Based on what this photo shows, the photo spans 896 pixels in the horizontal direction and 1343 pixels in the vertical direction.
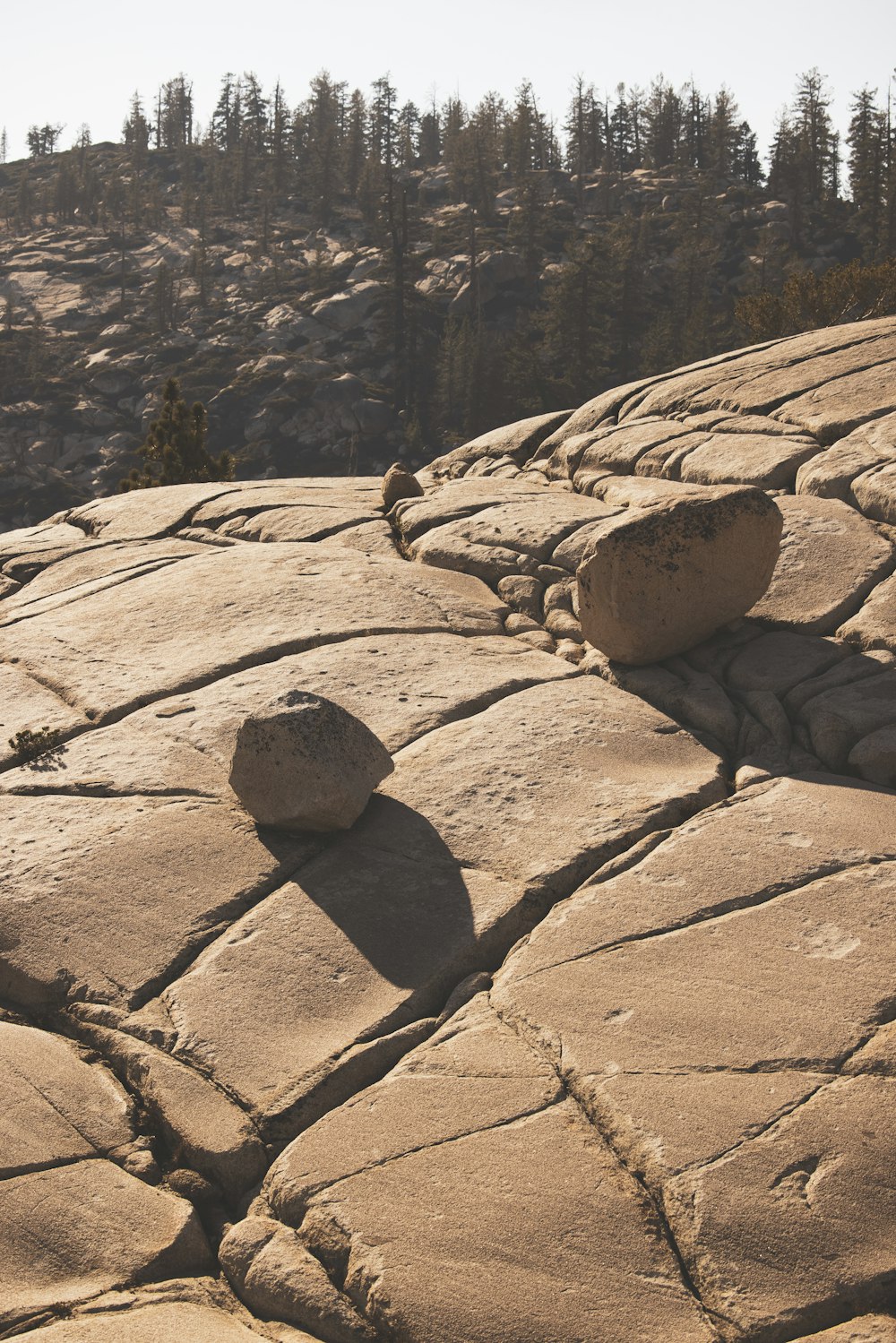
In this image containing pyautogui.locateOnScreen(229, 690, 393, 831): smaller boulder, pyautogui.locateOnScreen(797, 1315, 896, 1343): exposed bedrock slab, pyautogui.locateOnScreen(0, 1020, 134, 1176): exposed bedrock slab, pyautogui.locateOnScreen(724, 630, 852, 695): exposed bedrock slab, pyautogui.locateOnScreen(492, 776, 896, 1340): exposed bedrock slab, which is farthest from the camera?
pyautogui.locateOnScreen(724, 630, 852, 695): exposed bedrock slab

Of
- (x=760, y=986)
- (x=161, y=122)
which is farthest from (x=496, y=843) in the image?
(x=161, y=122)

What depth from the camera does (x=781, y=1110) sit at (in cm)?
529

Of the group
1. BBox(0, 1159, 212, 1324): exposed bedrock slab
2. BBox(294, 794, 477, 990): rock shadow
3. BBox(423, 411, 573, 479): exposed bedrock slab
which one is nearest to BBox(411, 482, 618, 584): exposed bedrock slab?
BBox(423, 411, 573, 479): exposed bedrock slab

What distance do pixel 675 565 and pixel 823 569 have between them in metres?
1.72

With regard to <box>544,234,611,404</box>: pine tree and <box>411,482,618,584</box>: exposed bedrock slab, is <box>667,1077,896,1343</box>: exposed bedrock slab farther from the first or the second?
<box>544,234,611,404</box>: pine tree

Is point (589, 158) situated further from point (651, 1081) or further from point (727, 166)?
point (651, 1081)

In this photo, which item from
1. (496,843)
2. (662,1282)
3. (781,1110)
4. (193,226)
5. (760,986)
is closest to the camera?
(662,1282)

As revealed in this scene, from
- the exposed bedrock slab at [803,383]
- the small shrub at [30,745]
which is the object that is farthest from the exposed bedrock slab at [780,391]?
the small shrub at [30,745]

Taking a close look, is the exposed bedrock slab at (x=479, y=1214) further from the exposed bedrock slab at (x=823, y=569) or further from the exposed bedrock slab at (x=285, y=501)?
the exposed bedrock slab at (x=285, y=501)

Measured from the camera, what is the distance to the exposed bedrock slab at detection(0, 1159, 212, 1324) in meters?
4.87

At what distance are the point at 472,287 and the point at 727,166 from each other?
34.8 m

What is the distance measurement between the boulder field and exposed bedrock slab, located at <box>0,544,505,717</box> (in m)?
0.05

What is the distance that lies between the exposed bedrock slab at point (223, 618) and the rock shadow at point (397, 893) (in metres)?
2.66

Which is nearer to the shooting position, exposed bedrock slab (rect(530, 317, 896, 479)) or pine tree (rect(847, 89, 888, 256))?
exposed bedrock slab (rect(530, 317, 896, 479))
